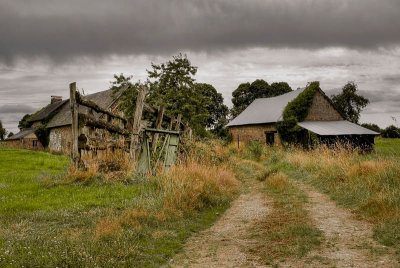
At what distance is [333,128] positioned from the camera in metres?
25.0

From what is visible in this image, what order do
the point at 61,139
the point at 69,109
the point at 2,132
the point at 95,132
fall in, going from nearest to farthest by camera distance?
the point at 95,132 < the point at 61,139 < the point at 69,109 < the point at 2,132

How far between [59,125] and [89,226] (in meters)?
33.7

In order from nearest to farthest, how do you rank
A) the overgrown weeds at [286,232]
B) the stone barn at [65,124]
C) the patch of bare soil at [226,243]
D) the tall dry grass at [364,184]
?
the patch of bare soil at [226,243] < the overgrown weeds at [286,232] < the tall dry grass at [364,184] < the stone barn at [65,124]

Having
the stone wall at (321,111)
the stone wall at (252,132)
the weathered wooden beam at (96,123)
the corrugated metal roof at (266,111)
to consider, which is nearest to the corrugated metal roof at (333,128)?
the stone wall at (321,111)

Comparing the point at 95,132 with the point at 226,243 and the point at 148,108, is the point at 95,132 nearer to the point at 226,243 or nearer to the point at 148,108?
the point at 148,108

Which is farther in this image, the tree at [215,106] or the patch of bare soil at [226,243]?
the tree at [215,106]

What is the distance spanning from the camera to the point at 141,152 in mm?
11008

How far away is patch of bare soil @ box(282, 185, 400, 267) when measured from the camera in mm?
4215

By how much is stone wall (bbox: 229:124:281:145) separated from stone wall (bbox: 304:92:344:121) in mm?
3183

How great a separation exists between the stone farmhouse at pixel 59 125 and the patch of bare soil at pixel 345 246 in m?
28.3

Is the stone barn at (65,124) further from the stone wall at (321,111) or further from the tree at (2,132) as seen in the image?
the tree at (2,132)

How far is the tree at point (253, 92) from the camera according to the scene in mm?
46375

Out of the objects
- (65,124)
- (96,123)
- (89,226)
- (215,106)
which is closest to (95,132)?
(96,123)

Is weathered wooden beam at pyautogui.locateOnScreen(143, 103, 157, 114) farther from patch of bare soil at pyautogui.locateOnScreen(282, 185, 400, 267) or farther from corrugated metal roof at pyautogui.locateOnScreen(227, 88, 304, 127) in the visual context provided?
corrugated metal roof at pyautogui.locateOnScreen(227, 88, 304, 127)
